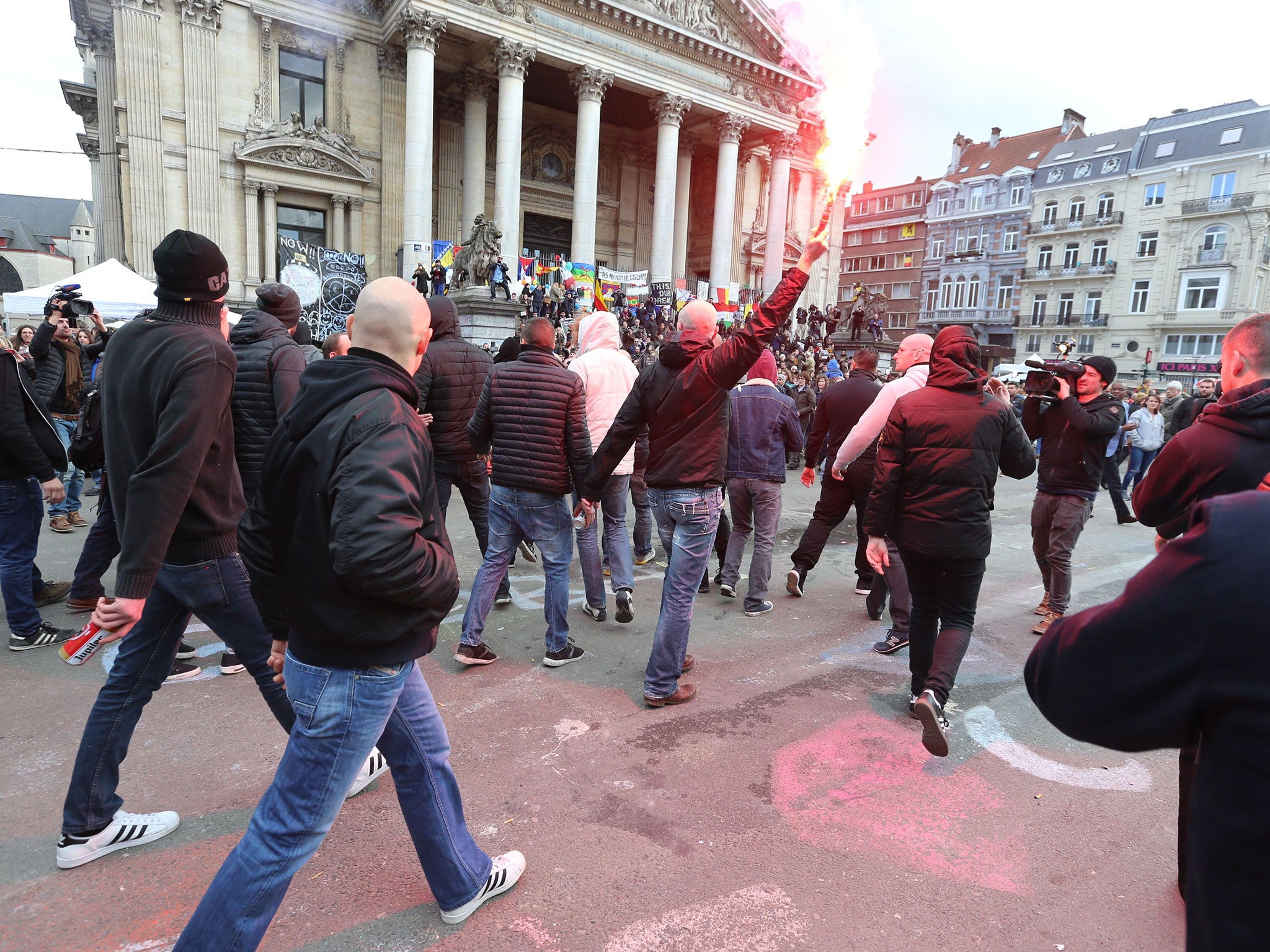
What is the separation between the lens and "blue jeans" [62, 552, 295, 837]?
2627 mm

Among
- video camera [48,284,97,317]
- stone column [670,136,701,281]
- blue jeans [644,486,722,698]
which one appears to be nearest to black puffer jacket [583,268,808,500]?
blue jeans [644,486,722,698]

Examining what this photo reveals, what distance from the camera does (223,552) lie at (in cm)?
269

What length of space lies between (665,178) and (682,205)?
4425 mm

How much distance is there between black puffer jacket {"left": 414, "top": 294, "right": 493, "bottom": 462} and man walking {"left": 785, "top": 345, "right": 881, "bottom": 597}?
3030mm

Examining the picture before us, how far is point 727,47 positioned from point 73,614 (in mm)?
30399

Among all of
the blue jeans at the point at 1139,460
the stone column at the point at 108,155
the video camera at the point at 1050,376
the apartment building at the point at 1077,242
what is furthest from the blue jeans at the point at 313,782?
the apartment building at the point at 1077,242

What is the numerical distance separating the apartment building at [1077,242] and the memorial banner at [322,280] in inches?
1913

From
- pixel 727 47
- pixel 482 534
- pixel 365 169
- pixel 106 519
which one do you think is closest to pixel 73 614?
pixel 106 519

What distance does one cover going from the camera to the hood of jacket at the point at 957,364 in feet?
12.6

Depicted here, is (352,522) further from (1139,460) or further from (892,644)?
(1139,460)

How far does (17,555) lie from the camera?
4.58 meters

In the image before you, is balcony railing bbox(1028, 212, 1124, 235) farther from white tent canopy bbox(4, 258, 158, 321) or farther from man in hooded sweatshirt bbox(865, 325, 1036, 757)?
white tent canopy bbox(4, 258, 158, 321)

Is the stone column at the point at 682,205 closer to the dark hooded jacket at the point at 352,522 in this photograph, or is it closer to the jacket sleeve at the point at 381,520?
the dark hooded jacket at the point at 352,522

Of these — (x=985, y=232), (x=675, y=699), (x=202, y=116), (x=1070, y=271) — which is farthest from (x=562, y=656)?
(x=985, y=232)
